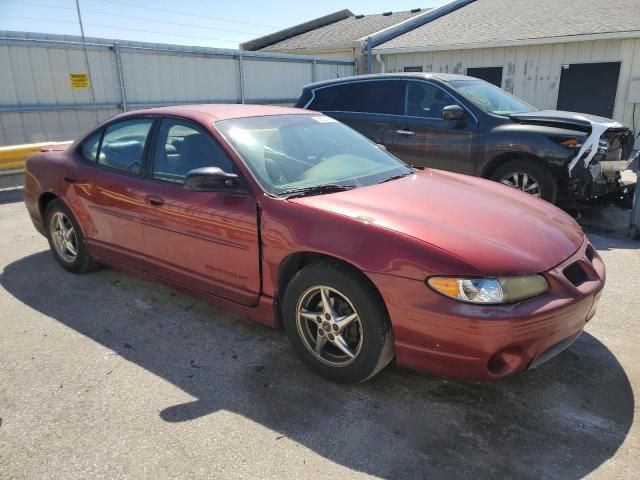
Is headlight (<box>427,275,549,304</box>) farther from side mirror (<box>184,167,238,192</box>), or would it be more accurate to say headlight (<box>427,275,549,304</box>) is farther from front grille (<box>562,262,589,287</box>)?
side mirror (<box>184,167,238,192</box>)

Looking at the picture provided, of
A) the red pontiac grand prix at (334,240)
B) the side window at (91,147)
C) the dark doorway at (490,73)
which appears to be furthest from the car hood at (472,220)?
the dark doorway at (490,73)

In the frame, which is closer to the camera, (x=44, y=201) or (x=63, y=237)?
(x=63, y=237)

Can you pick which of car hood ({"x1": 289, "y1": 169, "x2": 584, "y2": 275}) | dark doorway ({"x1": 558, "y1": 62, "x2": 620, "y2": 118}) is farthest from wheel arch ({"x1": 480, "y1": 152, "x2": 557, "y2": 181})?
dark doorway ({"x1": 558, "y1": 62, "x2": 620, "y2": 118})

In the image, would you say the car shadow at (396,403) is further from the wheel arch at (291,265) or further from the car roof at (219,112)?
the car roof at (219,112)

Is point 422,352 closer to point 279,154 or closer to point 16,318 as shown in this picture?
point 279,154

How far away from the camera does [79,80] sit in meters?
10.9

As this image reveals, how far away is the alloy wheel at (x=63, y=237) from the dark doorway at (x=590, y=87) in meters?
12.7

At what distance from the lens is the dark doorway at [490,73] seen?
14.3 meters

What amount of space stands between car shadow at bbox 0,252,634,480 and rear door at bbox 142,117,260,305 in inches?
15.8

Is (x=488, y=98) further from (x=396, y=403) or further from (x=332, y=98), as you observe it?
(x=396, y=403)

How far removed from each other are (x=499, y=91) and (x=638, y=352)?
4.75 meters

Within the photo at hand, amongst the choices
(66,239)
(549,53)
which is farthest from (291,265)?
(549,53)

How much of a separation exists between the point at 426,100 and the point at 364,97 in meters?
0.92

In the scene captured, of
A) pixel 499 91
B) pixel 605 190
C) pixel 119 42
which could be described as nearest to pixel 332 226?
pixel 605 190
